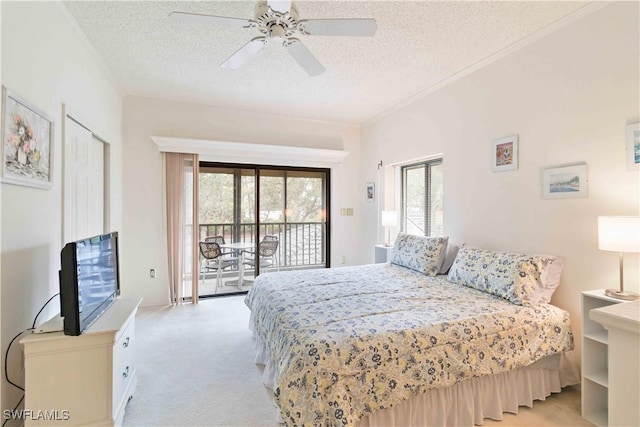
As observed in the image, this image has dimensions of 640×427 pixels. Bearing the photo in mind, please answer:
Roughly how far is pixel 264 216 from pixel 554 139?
3.68 metres

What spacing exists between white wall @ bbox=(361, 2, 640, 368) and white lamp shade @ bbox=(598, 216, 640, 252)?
0.32 metres

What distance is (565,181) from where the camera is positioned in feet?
7.74

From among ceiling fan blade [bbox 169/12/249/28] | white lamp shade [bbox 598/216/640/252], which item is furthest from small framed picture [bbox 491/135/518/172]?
ceiling fan blade [bbox 169/12/249/28]

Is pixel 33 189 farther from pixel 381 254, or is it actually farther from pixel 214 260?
pixel 381 254

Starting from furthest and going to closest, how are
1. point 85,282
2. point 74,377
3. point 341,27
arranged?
point 341,27
point 85,282
point 74,377

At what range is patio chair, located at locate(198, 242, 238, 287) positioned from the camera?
14.5 ft

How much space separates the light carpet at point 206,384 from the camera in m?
1.93

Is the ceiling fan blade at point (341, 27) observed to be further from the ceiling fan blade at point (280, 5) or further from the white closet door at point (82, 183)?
the white closet door at point (82, 183)

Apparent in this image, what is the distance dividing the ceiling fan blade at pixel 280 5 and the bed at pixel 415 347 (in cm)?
184

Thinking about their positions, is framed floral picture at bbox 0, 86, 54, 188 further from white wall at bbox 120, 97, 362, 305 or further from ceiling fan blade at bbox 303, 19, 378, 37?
white wall at bbox 120, 97, 362, 305

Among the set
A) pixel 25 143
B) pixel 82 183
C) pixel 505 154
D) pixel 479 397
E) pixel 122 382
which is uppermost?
pixel 505 154

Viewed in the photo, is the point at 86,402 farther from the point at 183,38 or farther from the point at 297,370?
the point at 183,38

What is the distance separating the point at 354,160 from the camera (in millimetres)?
5258

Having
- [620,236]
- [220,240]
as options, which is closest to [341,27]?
[620,236]
